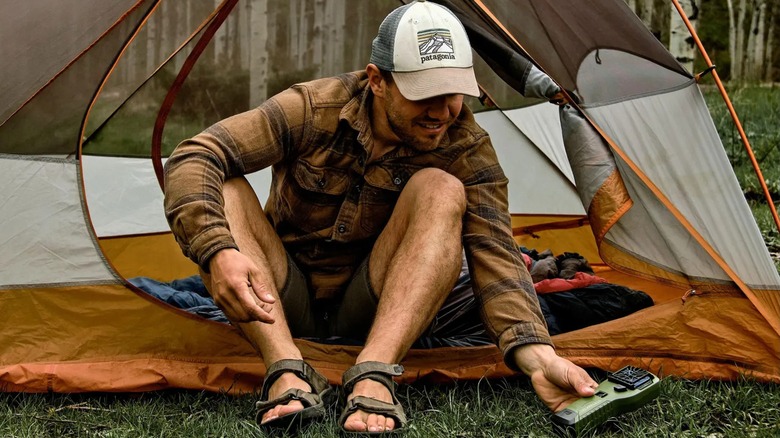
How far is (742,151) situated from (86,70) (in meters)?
3.97

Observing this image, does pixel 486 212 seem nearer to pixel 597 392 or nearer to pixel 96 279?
pixel 597 392

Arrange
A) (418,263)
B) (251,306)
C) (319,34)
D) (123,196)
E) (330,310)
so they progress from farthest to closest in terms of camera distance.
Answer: (319,34), (123,196), (330,310), (418,263), (251,306)

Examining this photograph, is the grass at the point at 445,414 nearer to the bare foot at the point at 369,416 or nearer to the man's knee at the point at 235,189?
the bare foot at the point at 369,416

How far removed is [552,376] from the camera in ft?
7.41

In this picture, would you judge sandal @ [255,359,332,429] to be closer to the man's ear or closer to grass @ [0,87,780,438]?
grass @ [0,87,780,438]

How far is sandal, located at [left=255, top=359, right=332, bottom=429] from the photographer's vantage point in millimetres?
2156

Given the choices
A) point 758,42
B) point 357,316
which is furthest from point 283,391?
point 758,42

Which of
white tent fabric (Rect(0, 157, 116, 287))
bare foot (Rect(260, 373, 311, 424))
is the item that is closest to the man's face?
bare foot (Rect(260, 373, 311, 424))

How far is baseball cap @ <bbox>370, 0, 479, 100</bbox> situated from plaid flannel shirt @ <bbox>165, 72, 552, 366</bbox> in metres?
0.19

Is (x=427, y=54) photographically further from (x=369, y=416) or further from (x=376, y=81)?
(x=369, y=416)

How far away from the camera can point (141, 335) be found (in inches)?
104

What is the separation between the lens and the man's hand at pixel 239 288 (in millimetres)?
2076

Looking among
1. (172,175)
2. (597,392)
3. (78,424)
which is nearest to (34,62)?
(172,175)

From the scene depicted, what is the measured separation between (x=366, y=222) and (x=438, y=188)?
30 cm
